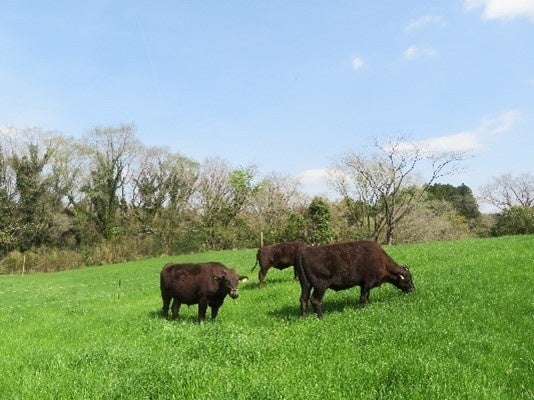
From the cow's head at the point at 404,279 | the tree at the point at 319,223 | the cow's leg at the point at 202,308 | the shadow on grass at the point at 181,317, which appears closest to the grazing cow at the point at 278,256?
the shadow on grass at the point at 181,317

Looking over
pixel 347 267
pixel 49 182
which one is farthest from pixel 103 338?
pixel 49 182

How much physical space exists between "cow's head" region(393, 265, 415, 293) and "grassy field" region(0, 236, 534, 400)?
0.26m

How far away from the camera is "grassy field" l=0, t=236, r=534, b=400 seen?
7.75 meters

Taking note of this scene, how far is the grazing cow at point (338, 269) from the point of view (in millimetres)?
14133

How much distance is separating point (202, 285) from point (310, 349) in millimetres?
5825

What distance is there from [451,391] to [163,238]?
6373cm

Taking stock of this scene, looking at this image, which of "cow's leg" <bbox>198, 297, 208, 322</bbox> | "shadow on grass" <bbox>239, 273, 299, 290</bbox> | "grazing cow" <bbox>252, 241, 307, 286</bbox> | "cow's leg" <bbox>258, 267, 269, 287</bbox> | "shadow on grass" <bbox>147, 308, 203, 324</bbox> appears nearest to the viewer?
"cow's leg" <bbox>198, 297, 208, 322</bbox>

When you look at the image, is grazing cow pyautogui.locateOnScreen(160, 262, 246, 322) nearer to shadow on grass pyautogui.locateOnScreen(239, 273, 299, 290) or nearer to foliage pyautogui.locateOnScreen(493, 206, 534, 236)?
shadow on grass pyautogui.locateOnScreen(239, 273, 299, 290)

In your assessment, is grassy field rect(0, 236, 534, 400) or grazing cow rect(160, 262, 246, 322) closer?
grassy field rect(0, 236, 534, 400)

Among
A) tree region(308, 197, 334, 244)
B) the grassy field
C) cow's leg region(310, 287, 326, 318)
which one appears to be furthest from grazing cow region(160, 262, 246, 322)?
tree region(308, 197, 334, 244)

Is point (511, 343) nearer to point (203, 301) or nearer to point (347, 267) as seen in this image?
point (347, 267)

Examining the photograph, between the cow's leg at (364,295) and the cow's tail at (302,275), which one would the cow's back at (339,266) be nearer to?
the cow's tail at (302,275)

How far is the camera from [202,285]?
1495 cm

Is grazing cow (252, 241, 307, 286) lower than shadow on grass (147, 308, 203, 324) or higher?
higher
